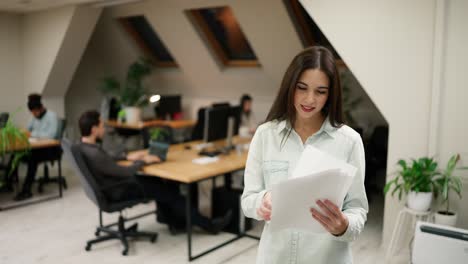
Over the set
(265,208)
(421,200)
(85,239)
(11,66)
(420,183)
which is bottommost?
(85,239)

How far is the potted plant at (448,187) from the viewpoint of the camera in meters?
3.25

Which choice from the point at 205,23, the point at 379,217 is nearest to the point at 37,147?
the point at 205,23

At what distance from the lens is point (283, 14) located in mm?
5652

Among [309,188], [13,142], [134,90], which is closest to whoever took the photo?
[309,188]

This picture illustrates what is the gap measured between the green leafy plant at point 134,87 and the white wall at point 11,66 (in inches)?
63.5

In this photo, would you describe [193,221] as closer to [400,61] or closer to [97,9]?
[400,61]

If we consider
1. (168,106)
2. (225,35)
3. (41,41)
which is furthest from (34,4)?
(225,35)

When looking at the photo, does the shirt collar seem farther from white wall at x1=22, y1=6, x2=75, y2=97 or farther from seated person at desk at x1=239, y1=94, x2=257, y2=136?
white wall at x1=22, y1=6, x2=75, y2=97

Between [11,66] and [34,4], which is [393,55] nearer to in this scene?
[34,4]

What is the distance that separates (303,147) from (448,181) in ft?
8.07

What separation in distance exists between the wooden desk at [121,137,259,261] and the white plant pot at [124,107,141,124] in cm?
300

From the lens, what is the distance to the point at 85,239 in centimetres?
411

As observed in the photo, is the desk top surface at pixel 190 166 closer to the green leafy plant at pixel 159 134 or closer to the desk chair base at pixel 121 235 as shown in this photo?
the green leafy plant at pixel 159 134

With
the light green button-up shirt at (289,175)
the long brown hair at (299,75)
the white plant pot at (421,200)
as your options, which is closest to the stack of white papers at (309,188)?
the light green button-up shirt at (289,175)
